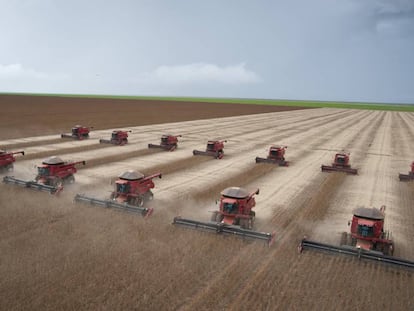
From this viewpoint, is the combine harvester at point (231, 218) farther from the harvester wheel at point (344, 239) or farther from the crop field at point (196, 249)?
the harvester wheel at point (344, 239)

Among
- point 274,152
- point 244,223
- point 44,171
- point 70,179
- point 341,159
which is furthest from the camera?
point 274,152

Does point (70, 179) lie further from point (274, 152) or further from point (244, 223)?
point (274, 152)

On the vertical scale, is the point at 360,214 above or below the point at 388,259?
above

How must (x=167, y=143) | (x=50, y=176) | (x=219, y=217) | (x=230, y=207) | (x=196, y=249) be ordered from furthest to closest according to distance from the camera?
(x=167, y=143), (x=50, y=176), (x=219, y=217), (x=230, y=207), (x=196, y=249)

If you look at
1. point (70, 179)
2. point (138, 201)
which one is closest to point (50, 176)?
point (70, 179)

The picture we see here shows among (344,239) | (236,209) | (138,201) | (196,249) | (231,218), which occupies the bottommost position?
(196,249)

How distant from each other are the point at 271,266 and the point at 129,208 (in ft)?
21.9

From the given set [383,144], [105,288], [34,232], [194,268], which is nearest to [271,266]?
[194,268]

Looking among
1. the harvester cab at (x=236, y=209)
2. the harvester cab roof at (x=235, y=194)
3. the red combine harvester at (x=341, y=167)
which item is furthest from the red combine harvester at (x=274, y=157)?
the harvester cab roof at (x=235, y=194)

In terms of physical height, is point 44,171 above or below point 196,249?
above

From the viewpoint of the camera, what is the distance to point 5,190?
18094 millimetres

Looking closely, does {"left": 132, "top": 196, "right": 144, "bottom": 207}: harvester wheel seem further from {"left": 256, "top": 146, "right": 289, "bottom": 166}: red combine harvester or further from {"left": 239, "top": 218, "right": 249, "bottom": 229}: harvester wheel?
{"left": 256, "top": 146, "right": 289, "bottom": 166}: red combine harvester

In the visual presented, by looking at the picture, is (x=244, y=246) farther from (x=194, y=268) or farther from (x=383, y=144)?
(x=383, y=144)

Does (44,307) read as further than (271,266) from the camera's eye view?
No
